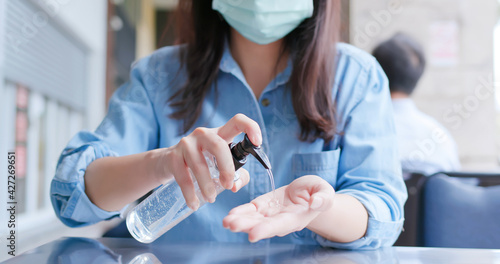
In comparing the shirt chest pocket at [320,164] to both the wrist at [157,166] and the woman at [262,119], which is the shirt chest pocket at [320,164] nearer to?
the woman at [262,119]

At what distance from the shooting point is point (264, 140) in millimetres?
969

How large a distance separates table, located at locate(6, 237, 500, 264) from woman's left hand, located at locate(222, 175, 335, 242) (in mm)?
71

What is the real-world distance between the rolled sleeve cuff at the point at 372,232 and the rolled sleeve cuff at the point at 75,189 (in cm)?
47

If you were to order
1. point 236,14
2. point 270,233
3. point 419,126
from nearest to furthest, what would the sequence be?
point 270,233, point 236,14, point 419,126

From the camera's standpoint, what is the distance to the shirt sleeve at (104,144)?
830 millimetres

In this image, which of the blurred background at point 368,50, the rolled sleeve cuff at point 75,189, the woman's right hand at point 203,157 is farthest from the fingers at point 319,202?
the blurred background at point 368,50

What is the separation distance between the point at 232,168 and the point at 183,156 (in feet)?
0.27

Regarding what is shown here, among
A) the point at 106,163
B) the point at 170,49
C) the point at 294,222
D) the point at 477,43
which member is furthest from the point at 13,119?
the point at 477,43

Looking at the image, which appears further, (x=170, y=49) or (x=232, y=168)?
(x=170, y=49)

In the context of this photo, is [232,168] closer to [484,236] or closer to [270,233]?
[270,233]

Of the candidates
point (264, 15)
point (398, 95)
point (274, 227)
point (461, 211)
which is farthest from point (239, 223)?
point (398, 95)

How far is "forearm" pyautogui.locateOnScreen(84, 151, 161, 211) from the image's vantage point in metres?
0.72

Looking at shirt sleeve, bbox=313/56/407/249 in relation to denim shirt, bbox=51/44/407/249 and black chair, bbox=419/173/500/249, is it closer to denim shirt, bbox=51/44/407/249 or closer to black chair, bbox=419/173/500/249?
denim shirt, bbox=51/44/407/249

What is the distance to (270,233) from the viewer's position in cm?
54
